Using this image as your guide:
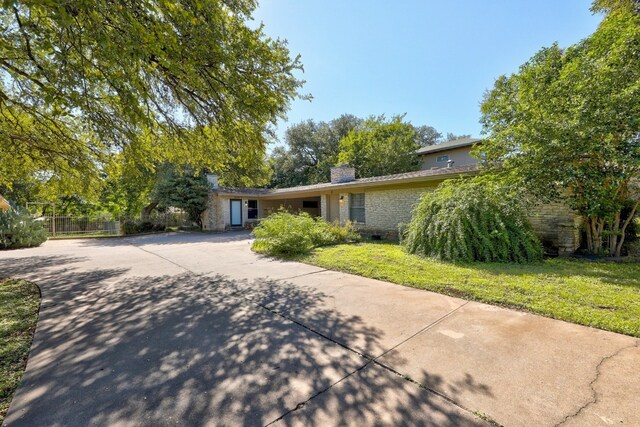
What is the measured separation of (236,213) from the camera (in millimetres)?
19250

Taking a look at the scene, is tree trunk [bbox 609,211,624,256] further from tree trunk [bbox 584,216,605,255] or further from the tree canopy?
the tree canopy

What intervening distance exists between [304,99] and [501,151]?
549cm

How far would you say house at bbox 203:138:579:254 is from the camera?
25.2 ft

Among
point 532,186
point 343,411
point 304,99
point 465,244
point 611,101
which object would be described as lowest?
point 343,411

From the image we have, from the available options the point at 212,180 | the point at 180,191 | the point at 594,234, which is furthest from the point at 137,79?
the point at 212,180

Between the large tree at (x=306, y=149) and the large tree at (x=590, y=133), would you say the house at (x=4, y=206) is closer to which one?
the large tree at (x=590, y=133)

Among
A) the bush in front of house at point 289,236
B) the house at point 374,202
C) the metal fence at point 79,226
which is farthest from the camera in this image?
the metal fence at point 79,226

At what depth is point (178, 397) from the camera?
2166 mm

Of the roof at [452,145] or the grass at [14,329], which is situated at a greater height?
the roof at [452,145]

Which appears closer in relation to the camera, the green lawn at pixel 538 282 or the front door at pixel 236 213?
the green lawn at pixel 538 282

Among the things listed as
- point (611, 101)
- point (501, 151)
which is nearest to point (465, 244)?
point (501, 151)

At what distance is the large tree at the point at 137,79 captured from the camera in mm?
3273

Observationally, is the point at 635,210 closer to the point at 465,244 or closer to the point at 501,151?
the point at 501,151

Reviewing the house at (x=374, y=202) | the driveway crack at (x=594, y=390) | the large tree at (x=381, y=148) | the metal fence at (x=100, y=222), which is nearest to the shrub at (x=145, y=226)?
the metal fence at (x=100, y=222)
